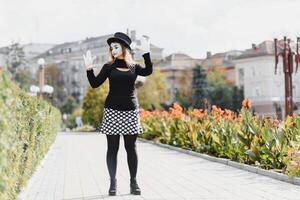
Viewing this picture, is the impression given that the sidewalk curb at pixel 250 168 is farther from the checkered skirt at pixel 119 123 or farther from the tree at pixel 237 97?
the tree at pixel 237 97

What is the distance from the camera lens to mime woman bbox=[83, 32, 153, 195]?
6953mm

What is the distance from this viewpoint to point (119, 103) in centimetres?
696

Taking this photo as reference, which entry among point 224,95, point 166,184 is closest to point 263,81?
point 224,95

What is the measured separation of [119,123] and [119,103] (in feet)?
0.82

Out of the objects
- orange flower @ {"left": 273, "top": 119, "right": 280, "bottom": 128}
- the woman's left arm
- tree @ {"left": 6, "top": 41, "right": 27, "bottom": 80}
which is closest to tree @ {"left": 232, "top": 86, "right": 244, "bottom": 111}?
tree @ {"left": 6, "top": 41, "right": 27, "bottom": 80}

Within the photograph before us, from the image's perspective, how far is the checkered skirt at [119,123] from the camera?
6930 mm

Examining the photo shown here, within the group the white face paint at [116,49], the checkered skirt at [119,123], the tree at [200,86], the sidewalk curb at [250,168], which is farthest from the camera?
the tree at [200,86]

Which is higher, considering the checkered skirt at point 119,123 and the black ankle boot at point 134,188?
the checkered skirt at point 119,123

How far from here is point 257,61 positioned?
75500mm

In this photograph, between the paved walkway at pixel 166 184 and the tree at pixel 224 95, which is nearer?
the paved walkway at pixel 166 184

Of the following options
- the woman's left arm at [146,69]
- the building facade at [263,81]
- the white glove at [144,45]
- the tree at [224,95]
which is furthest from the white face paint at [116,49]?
the building facade at [263,81]

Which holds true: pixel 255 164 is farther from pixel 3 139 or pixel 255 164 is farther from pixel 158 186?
pixel 3 139

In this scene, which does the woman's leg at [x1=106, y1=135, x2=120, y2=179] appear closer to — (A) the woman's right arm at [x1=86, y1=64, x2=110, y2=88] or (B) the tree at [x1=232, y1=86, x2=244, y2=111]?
(A) the woman's right arm at [x1=86, y1=64, x2=110, y2=88]

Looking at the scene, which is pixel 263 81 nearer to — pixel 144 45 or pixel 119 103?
pixel 144 45
